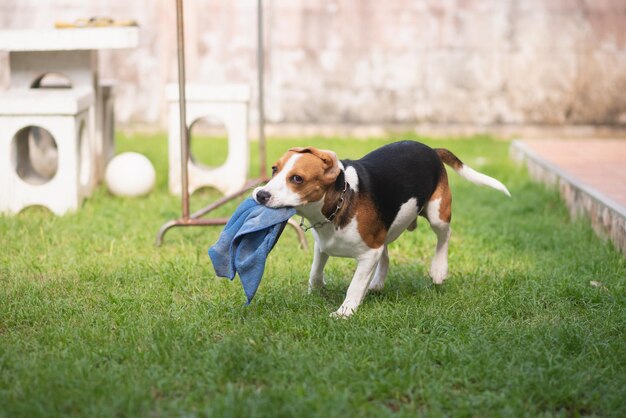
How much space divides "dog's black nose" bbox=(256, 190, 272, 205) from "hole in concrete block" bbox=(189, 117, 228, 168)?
4.05m

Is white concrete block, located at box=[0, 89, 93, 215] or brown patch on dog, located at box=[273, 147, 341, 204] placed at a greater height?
brown patch on dog, located at box=[273, 147, 341, 204]

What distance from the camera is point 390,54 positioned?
35.4ft

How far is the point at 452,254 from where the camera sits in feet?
17.9

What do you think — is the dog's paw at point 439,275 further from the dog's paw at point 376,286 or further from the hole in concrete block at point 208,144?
the hole in concrete block at point 208,144

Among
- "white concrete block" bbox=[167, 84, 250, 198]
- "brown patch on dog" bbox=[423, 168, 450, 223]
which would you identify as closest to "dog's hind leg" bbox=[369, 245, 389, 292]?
"brown patch on dog" bbox=[423, 168, 450, 223]

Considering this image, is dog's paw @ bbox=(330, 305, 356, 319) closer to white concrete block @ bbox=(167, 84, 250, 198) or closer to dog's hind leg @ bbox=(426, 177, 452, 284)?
dog's hind leg @ bbox=(426, 177, 452, 284)

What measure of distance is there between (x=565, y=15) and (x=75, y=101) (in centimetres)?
631

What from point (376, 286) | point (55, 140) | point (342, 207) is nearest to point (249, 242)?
point (342, 207)

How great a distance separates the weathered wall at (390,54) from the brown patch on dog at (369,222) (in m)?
6.86

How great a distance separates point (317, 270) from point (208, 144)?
5916 millimetres

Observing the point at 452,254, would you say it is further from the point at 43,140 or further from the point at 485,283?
the point at 43,140

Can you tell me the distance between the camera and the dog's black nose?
3.79 m

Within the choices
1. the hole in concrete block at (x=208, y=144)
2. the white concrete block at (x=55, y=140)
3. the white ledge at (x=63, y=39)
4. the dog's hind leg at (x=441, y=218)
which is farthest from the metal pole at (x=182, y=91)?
the hole in concrete block at (x=208, y=144)

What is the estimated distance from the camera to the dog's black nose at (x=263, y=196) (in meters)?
3.79
